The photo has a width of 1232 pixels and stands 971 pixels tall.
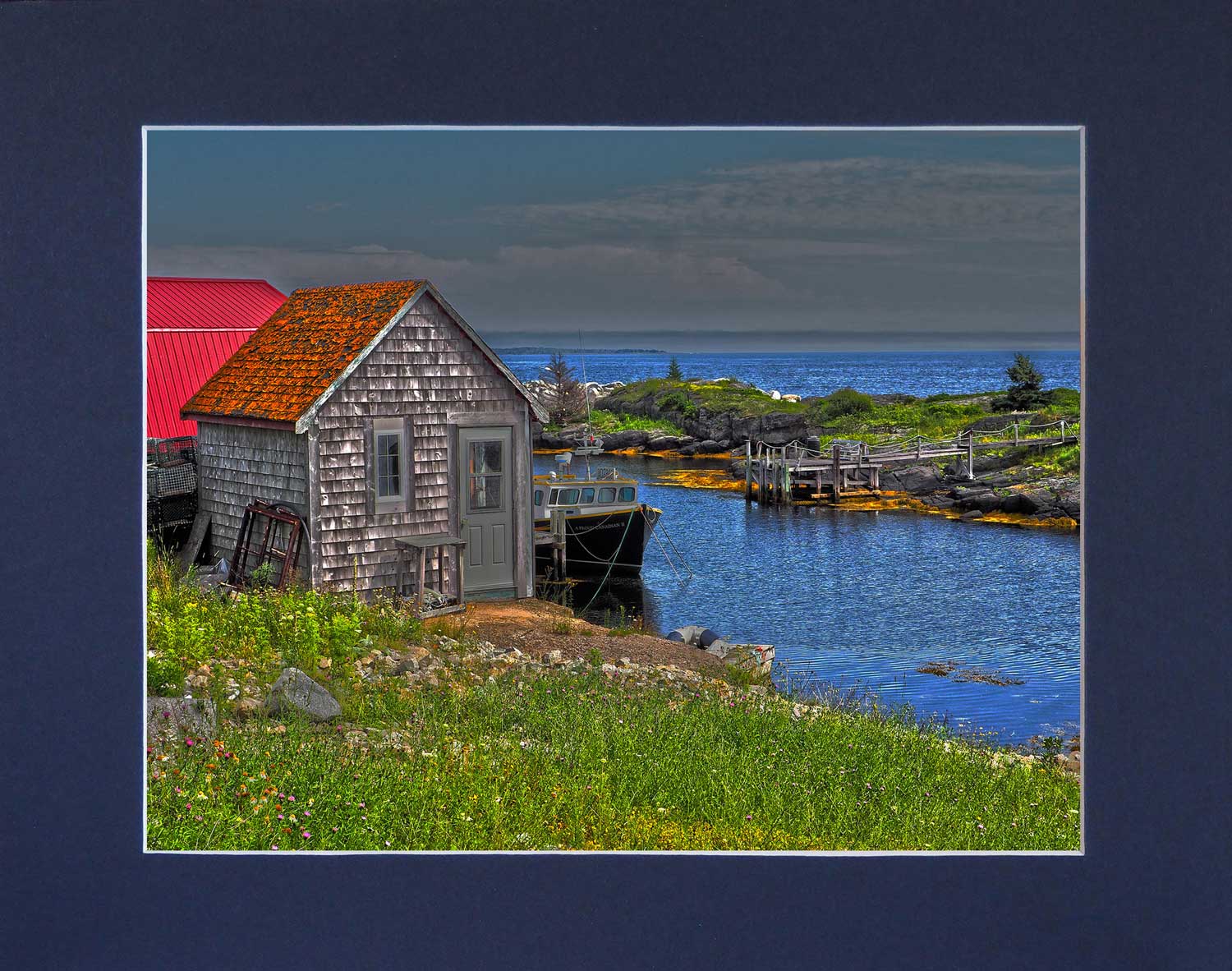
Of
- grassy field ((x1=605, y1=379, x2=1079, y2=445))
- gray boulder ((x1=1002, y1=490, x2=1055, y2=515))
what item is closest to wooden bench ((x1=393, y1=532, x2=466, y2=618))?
grassy field ((x1=605, y1=379, x2=1079, y2=445))

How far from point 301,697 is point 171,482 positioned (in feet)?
4.26

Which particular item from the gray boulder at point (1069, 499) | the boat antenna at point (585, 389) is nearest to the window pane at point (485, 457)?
the boat antenna at point (585, 389)

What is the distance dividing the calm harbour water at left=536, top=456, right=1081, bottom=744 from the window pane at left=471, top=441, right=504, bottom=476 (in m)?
0.36

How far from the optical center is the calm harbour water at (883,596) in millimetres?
5332

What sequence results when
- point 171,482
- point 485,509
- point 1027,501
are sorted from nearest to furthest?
point 171,482
point 1027,501
point 485,509

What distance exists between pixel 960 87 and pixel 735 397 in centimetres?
233

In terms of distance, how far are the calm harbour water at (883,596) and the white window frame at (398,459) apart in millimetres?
882

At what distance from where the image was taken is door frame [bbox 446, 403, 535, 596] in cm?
596

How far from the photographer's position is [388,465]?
18.9 feet

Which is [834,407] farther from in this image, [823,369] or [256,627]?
[256,627]

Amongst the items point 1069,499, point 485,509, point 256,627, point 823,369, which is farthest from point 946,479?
point 256,627
